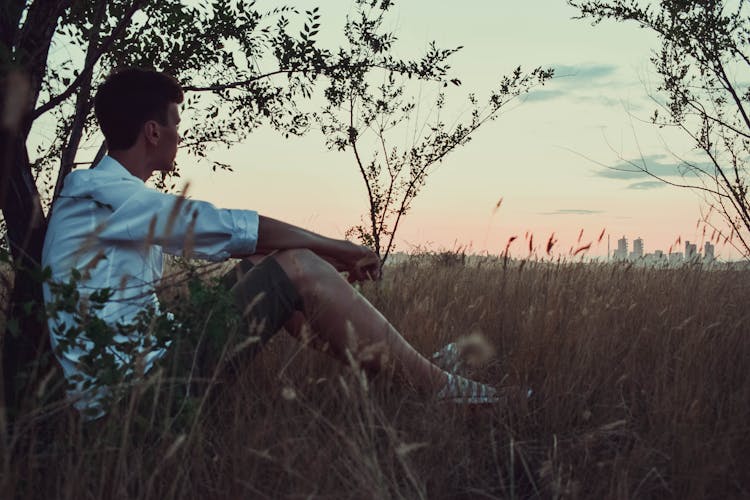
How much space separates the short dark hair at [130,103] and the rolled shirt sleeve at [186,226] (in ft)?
1.91

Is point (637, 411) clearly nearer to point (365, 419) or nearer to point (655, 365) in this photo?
point (655, 365)

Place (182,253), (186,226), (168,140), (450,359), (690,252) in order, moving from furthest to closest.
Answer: (690,252) < (168,140) < (450,359) < (182,253) < (186,226)

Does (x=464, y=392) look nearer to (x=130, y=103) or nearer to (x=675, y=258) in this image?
(x=130, y=103)

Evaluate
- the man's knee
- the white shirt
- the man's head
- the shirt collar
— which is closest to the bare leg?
the man's knee

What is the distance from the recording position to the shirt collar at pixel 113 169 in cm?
308

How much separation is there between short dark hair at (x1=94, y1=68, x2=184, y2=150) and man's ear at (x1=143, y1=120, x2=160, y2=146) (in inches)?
0.9

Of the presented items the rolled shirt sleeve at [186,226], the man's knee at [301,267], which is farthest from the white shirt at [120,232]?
the man's knee at [301,267]

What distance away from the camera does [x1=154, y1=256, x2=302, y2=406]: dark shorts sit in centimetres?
262

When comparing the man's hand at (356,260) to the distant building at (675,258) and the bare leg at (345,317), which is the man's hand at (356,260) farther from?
the distant building at (675,258)

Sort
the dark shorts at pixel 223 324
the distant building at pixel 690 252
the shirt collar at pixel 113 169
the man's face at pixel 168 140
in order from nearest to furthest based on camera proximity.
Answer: the dark shorts at pixel 223 324 < the shirt collar at pixel 113 169 < the man's face at pixel 168 140 < the distant building at pixel 690 252

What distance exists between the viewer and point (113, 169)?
316cm

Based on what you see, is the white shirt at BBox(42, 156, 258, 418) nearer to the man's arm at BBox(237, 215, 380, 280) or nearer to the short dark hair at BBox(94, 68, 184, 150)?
the man's arm at BBox(237, 215, 380, 280)

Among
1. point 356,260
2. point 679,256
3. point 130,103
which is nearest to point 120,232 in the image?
point 130,103

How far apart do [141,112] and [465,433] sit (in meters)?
2.05
